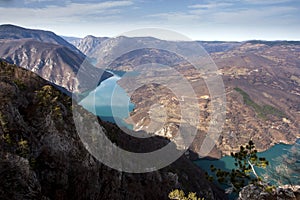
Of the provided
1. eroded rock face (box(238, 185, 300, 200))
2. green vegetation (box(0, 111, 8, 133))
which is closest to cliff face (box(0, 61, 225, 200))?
green vegetation (box(0, 111, 8, 133))

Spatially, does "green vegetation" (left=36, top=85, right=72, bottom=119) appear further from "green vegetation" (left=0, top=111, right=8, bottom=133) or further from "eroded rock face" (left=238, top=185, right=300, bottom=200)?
"eroded rock face" (left=238, top=185, right=300, bottom=200)

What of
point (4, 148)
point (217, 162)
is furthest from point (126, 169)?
point (217, 162)

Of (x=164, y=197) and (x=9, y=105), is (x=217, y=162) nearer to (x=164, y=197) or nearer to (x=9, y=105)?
(x=164, y=197)

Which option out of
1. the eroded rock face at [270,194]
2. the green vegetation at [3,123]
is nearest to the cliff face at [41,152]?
the green vegetation at [3,123]

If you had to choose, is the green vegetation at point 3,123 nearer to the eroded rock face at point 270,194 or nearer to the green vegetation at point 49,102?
the green vegetation at point 49,102

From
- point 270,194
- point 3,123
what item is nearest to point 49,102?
point 3,123

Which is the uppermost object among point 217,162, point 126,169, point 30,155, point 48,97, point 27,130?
point 48,97
